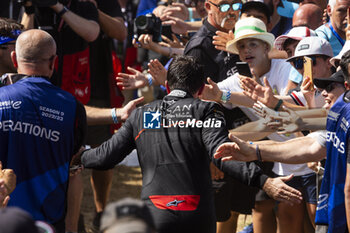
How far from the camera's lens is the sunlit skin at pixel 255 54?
6.51 metres

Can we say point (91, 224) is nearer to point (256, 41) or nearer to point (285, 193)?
point (256, 41)

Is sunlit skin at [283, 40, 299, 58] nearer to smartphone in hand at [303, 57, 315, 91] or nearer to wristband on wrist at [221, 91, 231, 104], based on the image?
smartphone in hand at [303, 57, 315, 91]

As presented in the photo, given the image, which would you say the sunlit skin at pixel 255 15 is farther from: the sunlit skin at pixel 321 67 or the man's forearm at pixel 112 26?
the man's forearm at pixel 112 26

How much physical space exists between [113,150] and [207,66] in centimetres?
213

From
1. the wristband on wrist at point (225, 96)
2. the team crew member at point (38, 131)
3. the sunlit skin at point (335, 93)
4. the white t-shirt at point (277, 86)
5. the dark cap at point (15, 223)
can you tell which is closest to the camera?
the dark cap at point (15, 223)

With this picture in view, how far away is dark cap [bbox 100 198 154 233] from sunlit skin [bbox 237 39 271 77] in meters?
4.28

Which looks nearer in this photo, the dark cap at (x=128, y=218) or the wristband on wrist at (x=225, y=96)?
the dark cap at (x=128, y=218)

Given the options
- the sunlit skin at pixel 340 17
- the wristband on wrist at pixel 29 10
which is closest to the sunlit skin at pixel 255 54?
the sunlit skin at pixel 340 17

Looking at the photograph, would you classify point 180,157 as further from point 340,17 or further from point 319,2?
point 319,2

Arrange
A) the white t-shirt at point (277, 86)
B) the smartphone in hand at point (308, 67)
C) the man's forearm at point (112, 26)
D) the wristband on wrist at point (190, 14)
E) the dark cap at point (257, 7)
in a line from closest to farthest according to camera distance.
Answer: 1. the smartphone in hand at point (308, 67)
2. the white t-shirt at point (277, 86)
3. the dark cap at point (257, 7)
4. the man's forearm at point (112, 26)
5. the wristband on wrist at point (190, 14)

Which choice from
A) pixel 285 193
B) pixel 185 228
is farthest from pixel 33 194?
pixel 285 193

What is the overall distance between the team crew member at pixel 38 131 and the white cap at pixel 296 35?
2.32 metres

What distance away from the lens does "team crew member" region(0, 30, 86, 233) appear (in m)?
4.82

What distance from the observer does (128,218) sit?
7.55 ft
